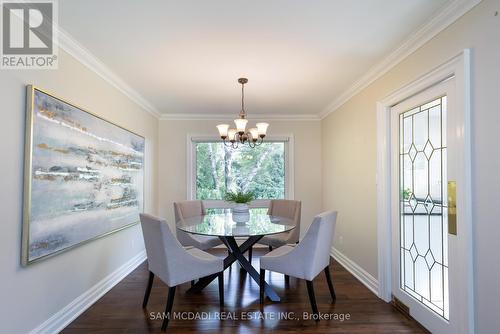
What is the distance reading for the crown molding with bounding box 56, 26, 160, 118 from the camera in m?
2.16

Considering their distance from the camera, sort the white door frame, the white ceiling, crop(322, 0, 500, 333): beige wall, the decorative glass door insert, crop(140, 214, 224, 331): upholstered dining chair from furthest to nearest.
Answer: crop(140, 214, 224, 331): upholstered dining chair → the decorative glass door insert → the white ceiling → the white door frame → crop(322, 0, 500, 333): beige wall

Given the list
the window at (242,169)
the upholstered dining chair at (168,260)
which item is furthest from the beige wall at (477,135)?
the upholstered dining chair at (168,260)

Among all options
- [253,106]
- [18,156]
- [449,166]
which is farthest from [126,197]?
[449,166]

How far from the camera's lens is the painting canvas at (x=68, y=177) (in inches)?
73.4

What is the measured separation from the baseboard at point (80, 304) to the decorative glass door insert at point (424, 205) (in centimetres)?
299

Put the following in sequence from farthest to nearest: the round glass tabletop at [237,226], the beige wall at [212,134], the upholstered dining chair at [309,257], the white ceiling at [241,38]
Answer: the beige wall at [212,134] < the round glass tabletop at [237,226] < the upholstered dining chair at [309,257] < the white ceiling at [241,38]

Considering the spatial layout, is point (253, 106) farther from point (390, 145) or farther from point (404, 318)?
point (404, 318)

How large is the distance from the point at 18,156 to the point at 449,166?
9.74ft

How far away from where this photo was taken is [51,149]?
6.66 feet

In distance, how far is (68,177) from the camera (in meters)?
2.21

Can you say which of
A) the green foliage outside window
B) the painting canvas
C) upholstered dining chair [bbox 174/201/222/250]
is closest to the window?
the green foliage outside window

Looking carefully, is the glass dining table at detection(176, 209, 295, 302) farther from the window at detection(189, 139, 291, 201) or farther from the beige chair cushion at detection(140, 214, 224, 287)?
the window at detection(189, 139, 291, 201)

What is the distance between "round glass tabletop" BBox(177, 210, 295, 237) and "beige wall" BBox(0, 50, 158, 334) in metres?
0.94

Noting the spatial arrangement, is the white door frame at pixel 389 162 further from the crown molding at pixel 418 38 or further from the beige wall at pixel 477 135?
the crown molding at pixel 418 38
